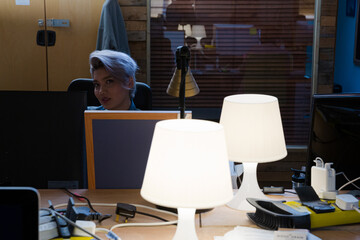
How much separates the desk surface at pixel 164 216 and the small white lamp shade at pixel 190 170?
328 mm

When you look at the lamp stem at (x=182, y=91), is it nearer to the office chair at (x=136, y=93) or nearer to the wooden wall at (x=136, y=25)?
the office chair at (x=136, y=93)

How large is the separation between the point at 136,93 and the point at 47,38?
51.6 inches

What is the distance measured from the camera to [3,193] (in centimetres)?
94

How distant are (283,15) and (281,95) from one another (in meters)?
0.64

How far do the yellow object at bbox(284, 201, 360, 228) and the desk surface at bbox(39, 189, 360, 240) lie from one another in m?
0.02

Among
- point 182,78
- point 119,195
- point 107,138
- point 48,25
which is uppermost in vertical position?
point 48,25

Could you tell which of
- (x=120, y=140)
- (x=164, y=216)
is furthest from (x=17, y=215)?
(x=120, y=140)

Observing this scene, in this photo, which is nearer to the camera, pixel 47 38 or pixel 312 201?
pixel 312 201

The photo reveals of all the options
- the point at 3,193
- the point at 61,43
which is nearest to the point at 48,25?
the point at 61,43

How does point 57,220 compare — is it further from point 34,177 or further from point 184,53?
point 184,53

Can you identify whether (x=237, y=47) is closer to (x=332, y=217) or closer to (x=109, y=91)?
(x=109, y=91)

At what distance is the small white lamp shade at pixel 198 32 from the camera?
384 centimetres

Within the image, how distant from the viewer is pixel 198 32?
3.85 meters

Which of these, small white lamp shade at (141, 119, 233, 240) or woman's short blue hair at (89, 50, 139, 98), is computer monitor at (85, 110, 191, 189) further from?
woman's short blue hair at (89, 50, 139, 98)
